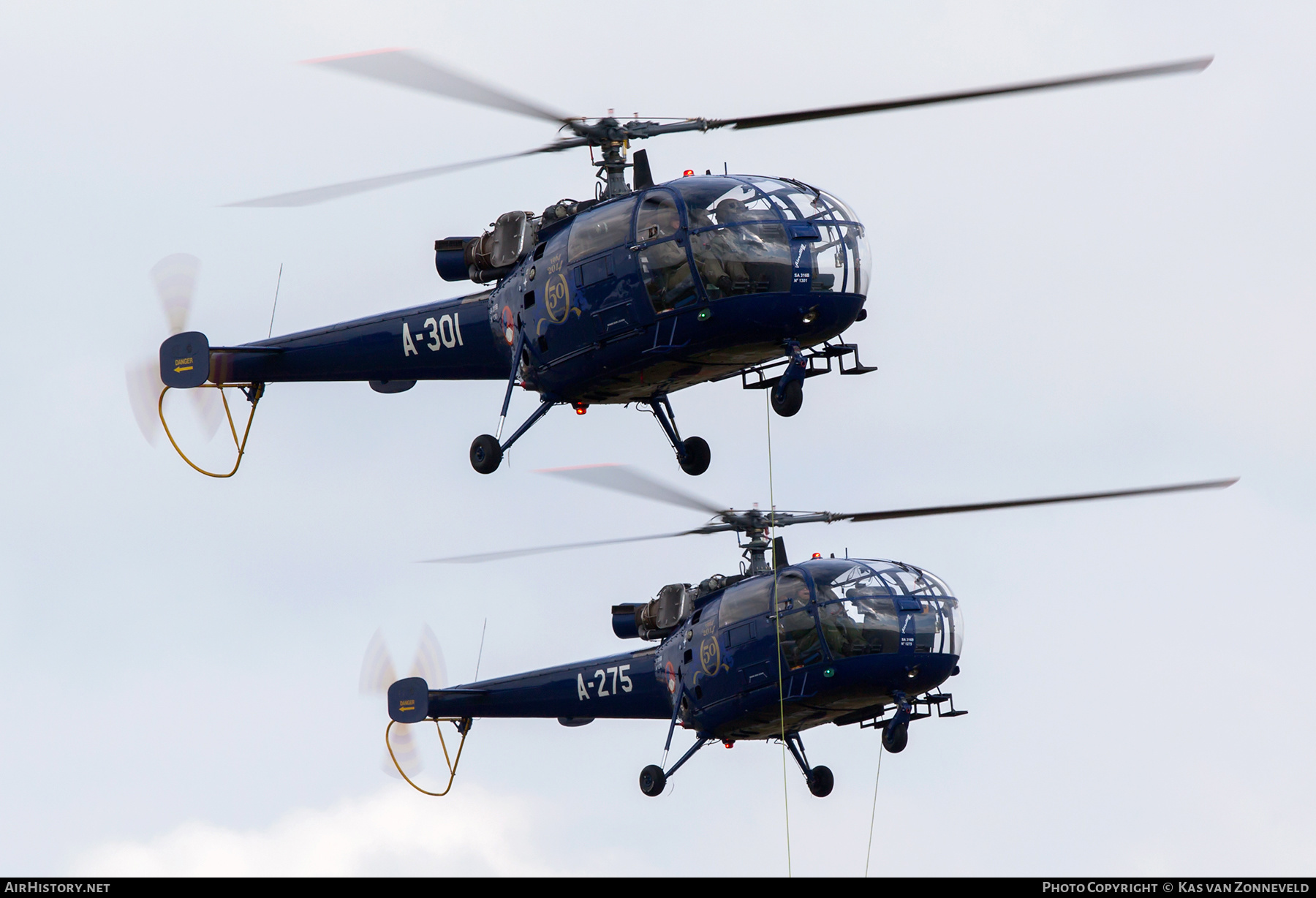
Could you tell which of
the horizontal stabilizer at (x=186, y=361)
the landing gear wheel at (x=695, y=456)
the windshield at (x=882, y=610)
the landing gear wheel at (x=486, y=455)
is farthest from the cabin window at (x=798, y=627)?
the horizontal stabilizer at (x=186, y=361)

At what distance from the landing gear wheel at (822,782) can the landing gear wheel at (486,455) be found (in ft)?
38.5

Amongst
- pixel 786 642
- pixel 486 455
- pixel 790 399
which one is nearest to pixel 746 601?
pixel 786 642

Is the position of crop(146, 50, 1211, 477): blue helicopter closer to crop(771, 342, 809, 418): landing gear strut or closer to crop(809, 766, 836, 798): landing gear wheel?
crop(771, 342, 809, 418): landing gear strut

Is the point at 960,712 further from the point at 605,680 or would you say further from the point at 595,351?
the point at 595,351

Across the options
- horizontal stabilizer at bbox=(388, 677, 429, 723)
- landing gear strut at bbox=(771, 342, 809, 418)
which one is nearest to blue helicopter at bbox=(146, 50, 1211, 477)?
landing gear strut at bbox=(771, 342, 809, 418)

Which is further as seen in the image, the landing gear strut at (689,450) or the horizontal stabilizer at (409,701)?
the horizontal stabilizer at (409,701)

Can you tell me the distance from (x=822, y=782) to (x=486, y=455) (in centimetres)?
1210

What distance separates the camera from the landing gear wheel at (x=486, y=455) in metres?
32.6

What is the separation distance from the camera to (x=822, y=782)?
41.0m

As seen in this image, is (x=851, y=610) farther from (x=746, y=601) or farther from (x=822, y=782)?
(x=822, y=782)

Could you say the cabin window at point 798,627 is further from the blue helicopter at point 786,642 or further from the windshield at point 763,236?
the windshield at point 763,236

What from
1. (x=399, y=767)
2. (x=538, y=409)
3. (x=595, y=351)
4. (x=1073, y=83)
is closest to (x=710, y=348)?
(x=595, y=351)

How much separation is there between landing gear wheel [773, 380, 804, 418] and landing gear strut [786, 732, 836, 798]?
1272cm

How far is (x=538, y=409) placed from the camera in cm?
3225
